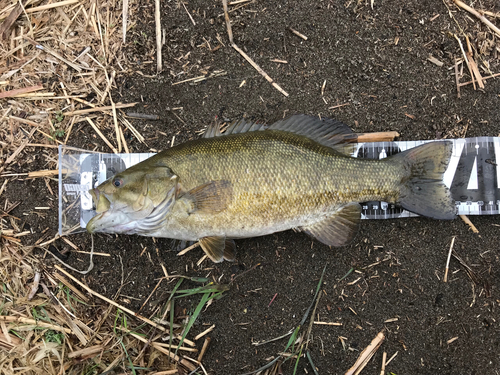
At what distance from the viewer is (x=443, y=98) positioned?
11.0 feet

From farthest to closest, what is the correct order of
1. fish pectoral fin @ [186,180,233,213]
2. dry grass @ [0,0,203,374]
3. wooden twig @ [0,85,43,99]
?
1. wooden twig @ [0,85,43,99]
2. dry grass @ [0,0,203,374]
3. fish pectoral fin @ [186,180,233,213]

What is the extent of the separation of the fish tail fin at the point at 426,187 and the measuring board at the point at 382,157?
14.2 inches

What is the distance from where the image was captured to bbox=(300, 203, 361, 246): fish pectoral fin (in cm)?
297

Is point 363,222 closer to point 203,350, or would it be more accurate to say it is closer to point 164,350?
point 203,350

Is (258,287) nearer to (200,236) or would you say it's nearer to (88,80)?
(200,236)

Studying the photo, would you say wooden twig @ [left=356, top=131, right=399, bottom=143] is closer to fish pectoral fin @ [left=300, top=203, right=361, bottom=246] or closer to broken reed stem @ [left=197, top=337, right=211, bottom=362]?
fish pectoral fin @ [left=300, top=203, right=361, bottom=246]

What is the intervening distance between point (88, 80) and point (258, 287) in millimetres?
2894

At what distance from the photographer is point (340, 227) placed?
2.98 metres

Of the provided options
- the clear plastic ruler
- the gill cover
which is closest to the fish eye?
the gill cover

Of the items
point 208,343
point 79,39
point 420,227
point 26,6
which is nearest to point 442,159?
point 420,227

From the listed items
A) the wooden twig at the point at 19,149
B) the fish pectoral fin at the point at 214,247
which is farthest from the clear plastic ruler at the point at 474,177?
the wooden twig at the point at 19,149

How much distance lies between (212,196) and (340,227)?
1.23 metres

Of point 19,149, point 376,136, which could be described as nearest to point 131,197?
point 19,149

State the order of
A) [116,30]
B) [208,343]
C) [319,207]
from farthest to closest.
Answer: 1. [116,30]
2. [208,343]
3. [319,207]
